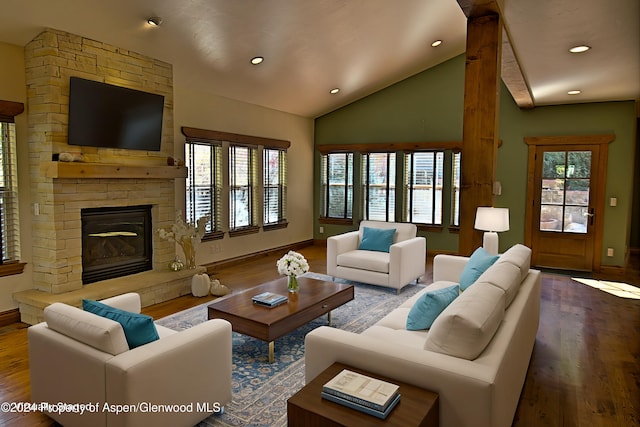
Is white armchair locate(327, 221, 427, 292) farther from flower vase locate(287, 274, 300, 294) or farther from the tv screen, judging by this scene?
the tv screen

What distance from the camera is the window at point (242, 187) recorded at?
264 inches

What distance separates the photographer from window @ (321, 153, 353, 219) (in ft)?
27.7

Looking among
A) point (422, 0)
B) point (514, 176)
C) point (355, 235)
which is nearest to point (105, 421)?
point (355, 235)

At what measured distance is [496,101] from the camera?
3.82 m

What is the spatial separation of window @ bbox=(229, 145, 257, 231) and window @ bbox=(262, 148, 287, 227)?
33 centimetres

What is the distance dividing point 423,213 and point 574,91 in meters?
3.02

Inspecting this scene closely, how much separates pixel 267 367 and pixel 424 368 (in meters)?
1.65

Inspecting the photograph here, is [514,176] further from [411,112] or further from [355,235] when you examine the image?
[355,235]

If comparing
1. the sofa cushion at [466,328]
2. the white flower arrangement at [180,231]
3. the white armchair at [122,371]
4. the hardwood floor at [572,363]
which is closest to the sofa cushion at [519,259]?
the hardwood floor at [572,363]

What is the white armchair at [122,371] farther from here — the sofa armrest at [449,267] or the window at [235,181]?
the window at [235,181]

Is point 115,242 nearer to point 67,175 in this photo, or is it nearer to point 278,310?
point 67,175

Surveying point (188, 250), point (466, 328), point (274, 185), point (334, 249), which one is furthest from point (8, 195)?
A: point (466, 328)

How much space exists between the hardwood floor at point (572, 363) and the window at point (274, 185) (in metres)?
2.12

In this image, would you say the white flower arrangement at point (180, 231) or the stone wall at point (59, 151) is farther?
A: the white flower arrangement at point (180, 231)
